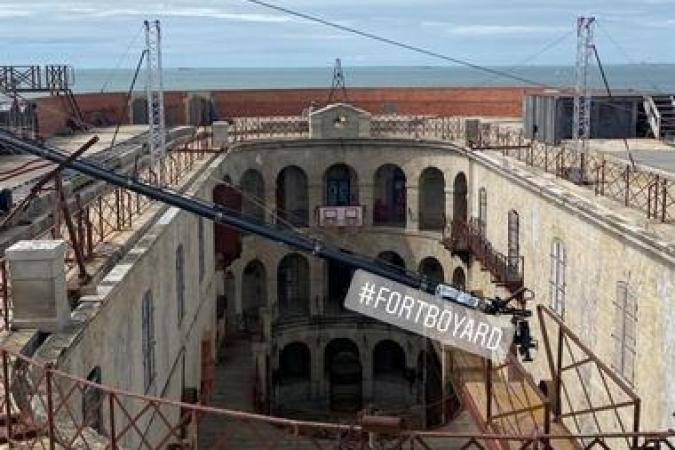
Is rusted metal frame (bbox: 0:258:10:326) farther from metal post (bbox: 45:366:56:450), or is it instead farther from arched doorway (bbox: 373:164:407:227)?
arched doorway (bbox: 373:164:407:227)

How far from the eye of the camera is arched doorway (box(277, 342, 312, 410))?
139ft

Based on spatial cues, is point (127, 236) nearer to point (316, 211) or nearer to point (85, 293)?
point (85, 293)

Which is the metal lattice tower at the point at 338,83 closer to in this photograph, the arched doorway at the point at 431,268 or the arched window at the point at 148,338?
the arched doorway at the point at 431,268

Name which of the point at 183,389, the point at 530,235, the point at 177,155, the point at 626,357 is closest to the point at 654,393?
the point at 626,357

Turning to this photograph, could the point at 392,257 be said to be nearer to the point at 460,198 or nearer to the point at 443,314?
the point at 460,198

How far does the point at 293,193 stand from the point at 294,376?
351 inches

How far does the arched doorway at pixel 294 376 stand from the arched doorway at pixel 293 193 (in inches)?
252

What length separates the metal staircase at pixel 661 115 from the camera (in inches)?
1508

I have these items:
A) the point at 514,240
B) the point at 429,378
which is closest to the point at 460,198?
the point at 429,378

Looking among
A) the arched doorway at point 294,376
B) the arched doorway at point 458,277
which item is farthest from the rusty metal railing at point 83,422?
the arched doorway at point 294,376

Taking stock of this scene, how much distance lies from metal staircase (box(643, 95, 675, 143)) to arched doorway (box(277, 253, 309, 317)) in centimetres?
1679

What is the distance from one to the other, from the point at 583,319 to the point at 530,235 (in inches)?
224

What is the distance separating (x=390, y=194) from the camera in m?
45.4

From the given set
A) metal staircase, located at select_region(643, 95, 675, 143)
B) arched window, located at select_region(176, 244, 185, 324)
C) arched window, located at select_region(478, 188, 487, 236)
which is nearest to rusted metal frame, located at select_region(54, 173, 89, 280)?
arched window, located at select_region(176, 244, 185, 324)
